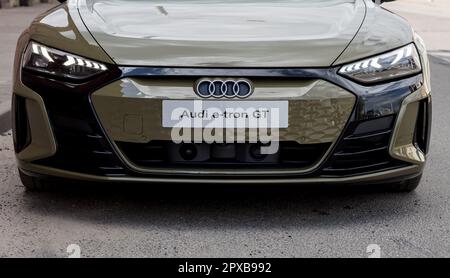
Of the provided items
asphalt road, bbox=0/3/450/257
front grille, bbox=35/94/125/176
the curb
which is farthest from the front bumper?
the curb

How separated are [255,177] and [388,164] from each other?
65 cm

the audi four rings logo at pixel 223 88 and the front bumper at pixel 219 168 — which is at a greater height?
the audi four rings logo at pixel 223 88

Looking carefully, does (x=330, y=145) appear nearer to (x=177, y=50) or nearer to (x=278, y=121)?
(x=278, y=121)

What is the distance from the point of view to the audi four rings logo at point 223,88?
11.3 ft

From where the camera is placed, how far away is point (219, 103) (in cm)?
344

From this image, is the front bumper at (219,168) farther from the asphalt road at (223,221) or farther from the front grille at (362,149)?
the asphalt road at (223,221)

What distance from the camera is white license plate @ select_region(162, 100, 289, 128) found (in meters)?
3.44

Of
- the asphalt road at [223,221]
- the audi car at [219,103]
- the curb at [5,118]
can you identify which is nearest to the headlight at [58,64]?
the audi car at [219,103]

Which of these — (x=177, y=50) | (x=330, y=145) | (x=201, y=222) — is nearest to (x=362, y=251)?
(x=330, y=145)

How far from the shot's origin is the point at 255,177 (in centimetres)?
358

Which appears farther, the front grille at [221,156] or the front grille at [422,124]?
the front grille at [422,124]

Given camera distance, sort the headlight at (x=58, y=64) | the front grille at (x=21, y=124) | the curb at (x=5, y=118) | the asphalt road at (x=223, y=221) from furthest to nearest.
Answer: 1. the curb at (x=5, y=118)
2. the front grille at (x=21, y=124)
3. the headlight at (x=58, y=64)
4. the asphalt road at (x=223, y=221)

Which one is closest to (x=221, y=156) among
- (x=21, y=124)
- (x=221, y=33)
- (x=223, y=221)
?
(x=223, y=221)

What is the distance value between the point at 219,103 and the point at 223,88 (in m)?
0.07
